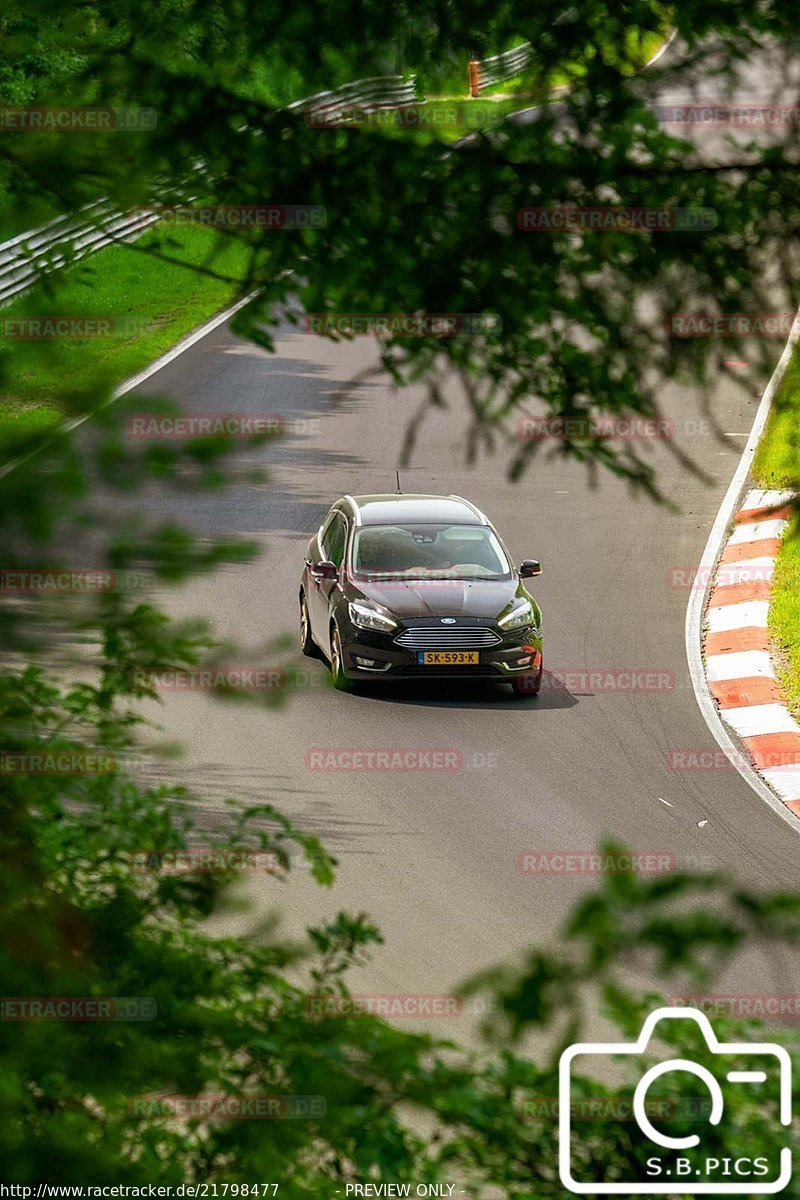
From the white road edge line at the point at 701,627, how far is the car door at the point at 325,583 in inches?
133

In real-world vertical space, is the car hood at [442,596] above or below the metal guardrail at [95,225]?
below

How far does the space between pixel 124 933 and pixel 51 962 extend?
36 cm

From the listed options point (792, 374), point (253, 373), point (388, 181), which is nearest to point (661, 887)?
point (792, 374)

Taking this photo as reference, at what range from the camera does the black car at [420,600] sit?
1377 centimetres

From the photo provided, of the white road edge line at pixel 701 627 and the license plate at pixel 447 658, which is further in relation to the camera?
the license plate at pixel 447 658

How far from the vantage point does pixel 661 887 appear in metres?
2.59

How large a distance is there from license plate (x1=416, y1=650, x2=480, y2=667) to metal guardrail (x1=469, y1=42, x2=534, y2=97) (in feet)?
33.2

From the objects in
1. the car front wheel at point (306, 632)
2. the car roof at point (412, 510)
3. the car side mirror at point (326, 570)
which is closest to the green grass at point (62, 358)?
the car side mirror at point (326, 570)

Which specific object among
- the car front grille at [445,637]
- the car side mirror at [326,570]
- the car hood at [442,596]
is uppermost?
the car side mirror at [326,570]

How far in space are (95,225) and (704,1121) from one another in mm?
2163

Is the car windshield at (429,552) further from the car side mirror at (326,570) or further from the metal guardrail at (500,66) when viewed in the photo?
the metal guardrail at (500,66)

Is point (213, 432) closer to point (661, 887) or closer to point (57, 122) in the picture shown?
point (57, 122)

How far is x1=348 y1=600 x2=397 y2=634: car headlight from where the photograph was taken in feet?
45.1

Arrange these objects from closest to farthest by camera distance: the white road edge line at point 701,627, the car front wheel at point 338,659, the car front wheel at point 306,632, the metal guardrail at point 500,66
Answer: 1. the metal guardrail at point 500,66
2. the white road edge line at point 701,627
3. the car front wheel at point 338,659
4. the car front wheel at point 306,632
